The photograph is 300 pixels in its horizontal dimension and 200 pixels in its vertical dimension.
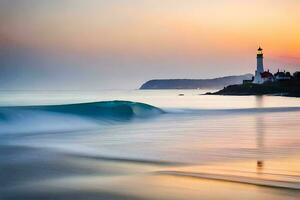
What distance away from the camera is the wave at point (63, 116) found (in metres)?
17.4

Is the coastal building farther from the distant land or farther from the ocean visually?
the ocean

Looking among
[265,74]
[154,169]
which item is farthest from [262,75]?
[154,169]

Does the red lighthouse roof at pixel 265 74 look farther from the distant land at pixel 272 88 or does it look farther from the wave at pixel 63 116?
the wave at pixel 63 116

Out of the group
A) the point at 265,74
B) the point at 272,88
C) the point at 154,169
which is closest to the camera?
the point at 154,169

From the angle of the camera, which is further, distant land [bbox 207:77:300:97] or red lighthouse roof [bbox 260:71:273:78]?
red lighthouse roof [bbox 260:71:273:78]

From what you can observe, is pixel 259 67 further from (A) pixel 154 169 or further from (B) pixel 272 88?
(A) pixel 154 169

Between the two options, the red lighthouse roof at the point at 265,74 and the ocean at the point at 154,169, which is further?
the red lighthouse roof at the point at 265,74

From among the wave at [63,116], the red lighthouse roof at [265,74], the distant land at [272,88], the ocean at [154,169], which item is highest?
the red lighthouse roof at [265,74]

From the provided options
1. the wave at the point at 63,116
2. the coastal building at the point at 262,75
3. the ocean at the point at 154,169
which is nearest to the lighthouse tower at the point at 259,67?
the coastal building at the point at 262,75

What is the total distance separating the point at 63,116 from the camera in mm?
20891

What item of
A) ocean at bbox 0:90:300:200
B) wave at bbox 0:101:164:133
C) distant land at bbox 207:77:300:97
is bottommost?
ocean at bbox 0:90:300:200

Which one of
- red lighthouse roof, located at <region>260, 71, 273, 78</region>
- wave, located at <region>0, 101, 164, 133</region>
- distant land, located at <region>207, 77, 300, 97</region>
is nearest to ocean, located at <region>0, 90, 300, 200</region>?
wave, located at <region>0, 101, 164, 133</region>

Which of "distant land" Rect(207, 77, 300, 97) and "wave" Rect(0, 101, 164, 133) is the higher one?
"distant land" Rect(207, 77, 300, 97)

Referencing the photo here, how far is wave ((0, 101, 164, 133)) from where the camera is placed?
17386 mm
